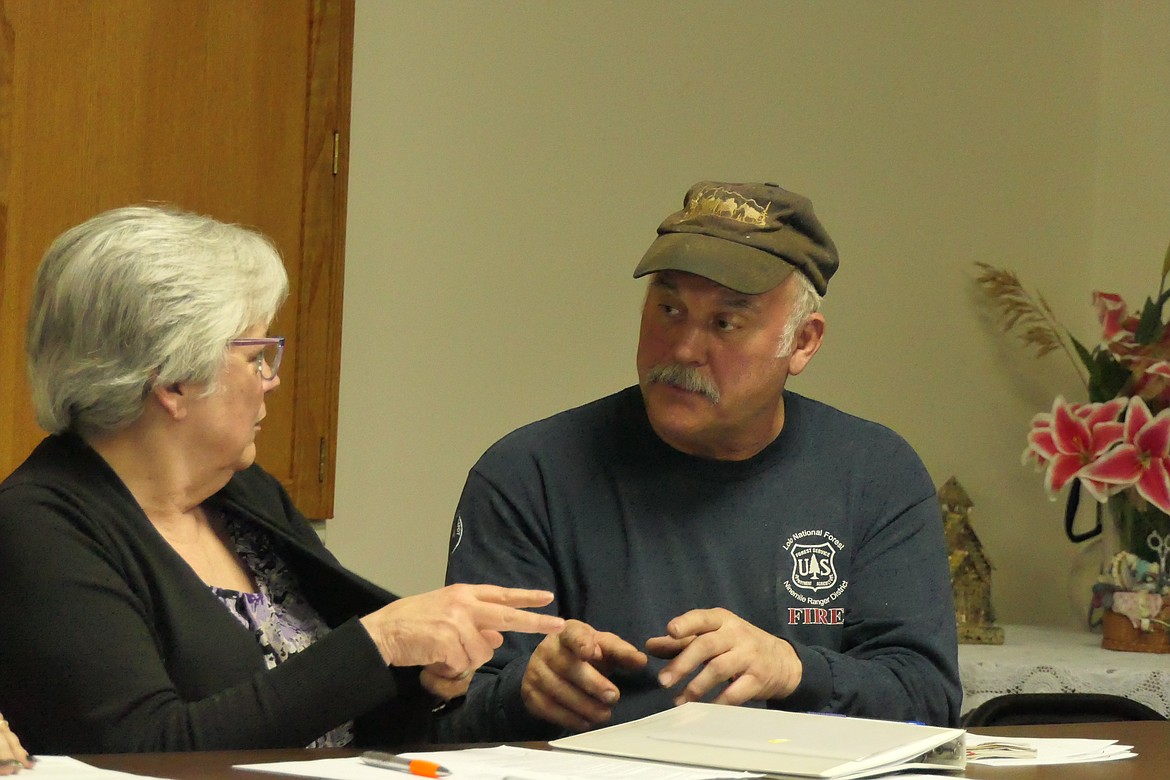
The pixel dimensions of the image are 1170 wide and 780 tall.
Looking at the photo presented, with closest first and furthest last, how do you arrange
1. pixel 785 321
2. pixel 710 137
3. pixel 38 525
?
1. pixel 38 525
2. pixel 785 321
3. pixel 710 137

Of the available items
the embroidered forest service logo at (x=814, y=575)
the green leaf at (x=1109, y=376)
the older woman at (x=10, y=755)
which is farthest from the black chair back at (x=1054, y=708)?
the older woman at (x=10, y=755)

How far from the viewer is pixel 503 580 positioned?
189cm

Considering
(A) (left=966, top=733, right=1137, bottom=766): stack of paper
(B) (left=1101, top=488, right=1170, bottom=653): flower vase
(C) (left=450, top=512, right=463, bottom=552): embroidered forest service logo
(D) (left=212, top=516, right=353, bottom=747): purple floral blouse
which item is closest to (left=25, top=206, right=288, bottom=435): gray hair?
→ (D) (left=212, top=516, right=353, bottom=747): purple floral blouse

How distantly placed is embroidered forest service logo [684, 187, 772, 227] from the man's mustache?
0.23 m

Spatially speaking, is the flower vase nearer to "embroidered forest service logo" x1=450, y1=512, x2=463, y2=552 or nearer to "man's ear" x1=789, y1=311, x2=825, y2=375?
"man's ear" x1=789, y1=311, x2=825, y2=375

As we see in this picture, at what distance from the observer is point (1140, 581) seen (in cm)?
312

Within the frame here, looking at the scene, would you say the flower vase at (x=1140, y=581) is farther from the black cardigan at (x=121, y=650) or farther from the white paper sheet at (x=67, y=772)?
the white paper sheet at (x=67, y=772)

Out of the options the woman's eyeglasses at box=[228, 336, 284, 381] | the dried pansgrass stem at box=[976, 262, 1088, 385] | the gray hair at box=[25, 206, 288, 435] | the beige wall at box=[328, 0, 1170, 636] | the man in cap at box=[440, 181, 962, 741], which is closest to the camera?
the gray hair at box=[25, 206, 288, 435]

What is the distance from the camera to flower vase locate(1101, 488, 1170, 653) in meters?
3.09

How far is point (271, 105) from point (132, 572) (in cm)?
131

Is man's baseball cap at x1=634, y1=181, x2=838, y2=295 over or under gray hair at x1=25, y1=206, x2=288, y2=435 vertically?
over

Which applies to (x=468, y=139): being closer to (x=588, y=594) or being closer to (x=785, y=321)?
(x=785, y=321)

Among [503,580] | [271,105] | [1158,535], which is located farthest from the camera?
[1158,535]

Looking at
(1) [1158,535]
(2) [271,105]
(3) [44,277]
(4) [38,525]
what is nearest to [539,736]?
(4) [38,525]
